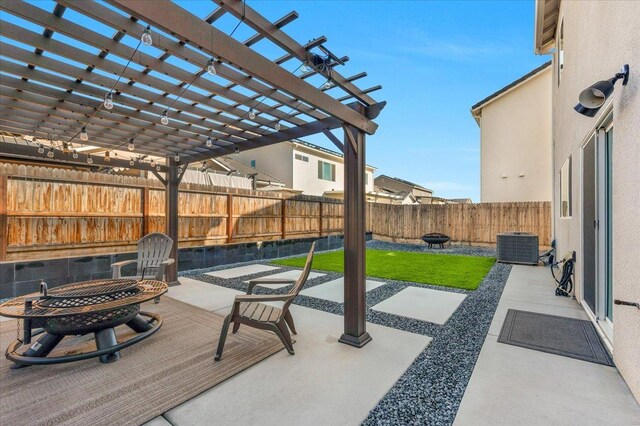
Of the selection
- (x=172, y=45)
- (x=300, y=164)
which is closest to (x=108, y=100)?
(x=172, y=45)

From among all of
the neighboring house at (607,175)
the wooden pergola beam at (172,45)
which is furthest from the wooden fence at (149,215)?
the neighboring house at (607,175)

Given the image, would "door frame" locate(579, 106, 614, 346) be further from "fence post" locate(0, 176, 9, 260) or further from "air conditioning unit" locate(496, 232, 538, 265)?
"fence post" locate(0, 176, 9, 260)

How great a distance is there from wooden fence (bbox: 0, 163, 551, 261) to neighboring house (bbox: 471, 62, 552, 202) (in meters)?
1.40

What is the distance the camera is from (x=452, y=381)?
2363 mm

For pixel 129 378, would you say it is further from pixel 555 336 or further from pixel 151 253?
pixel 555 336

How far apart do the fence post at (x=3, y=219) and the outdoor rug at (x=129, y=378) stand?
6.46ft

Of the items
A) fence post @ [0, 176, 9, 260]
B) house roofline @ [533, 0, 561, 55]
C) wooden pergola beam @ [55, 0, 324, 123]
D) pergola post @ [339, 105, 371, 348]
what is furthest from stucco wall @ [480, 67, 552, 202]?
fence post @ [0, 176, 9, 260]

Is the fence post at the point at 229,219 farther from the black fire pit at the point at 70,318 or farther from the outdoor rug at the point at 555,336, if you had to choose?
the outdoor rug at the point at 555,336

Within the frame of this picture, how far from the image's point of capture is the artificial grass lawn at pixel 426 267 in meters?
6.01

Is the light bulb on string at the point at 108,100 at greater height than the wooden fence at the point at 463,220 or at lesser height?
greater

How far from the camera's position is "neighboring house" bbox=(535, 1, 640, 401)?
2174mm

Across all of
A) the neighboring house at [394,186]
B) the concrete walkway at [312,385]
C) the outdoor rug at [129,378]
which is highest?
the neighboring house at [394,186]

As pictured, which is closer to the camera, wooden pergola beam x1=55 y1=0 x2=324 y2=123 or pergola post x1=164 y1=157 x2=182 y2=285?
wooden pergola beam x1=55 y1=0 x2=324 y2=123

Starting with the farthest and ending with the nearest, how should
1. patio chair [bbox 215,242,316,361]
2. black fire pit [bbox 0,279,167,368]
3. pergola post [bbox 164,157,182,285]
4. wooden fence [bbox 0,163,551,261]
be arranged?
1. pergola post [bbox 164,157,182,285]
2. wooden fence [bbox 0,163,551,261]
3. patio chair [bbox 215,242,316,361]
4. black fire pit [bbox 0,279,167,368]
